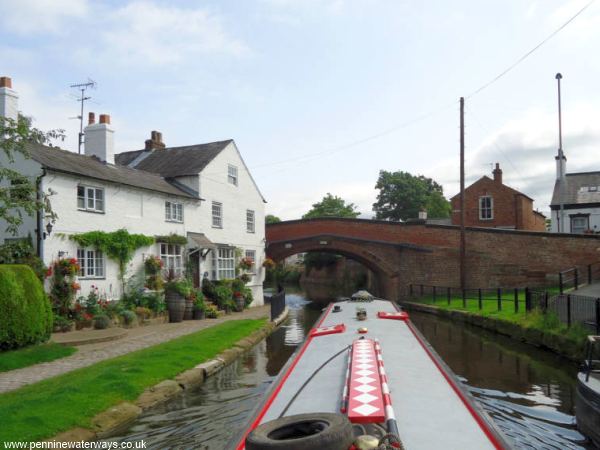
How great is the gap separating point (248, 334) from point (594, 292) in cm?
1193

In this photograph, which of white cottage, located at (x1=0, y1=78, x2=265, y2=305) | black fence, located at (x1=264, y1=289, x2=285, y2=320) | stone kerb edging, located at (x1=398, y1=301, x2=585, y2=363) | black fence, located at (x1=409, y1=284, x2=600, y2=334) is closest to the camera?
stone kerb edging, located at (x1=398, y1=301, x2=585, y2=363)

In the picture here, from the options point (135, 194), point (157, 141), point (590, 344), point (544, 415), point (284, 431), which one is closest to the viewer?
point (284, 431)

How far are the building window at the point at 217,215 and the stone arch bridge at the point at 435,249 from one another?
726 centimetres

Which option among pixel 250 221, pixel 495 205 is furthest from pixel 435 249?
pixel 495 205

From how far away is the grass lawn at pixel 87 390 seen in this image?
5953 mm

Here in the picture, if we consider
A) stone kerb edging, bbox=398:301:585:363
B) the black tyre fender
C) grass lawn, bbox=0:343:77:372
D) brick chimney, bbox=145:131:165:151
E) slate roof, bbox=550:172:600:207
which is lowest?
stone kerb edging, bbox=398:301:585:363

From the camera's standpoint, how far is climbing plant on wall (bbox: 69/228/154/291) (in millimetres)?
14623

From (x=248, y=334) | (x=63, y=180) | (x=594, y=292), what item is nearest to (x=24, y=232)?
(x=63, y=180)

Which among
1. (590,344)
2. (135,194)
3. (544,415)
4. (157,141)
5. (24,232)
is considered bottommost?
(544,415)

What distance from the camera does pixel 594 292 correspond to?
17094 millimetres

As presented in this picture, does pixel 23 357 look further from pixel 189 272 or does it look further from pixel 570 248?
pixel 570 248

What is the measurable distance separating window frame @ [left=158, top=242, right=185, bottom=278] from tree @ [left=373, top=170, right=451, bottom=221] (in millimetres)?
42337

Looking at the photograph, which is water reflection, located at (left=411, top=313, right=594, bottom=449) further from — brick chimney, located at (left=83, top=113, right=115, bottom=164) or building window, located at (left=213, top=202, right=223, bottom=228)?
brick chimney, located at (left=83, top=113, right=115, bottom=164)

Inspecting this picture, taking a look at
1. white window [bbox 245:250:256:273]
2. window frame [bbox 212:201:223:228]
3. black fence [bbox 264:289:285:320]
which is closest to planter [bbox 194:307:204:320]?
black fence [bbox 264:289:285:320]
